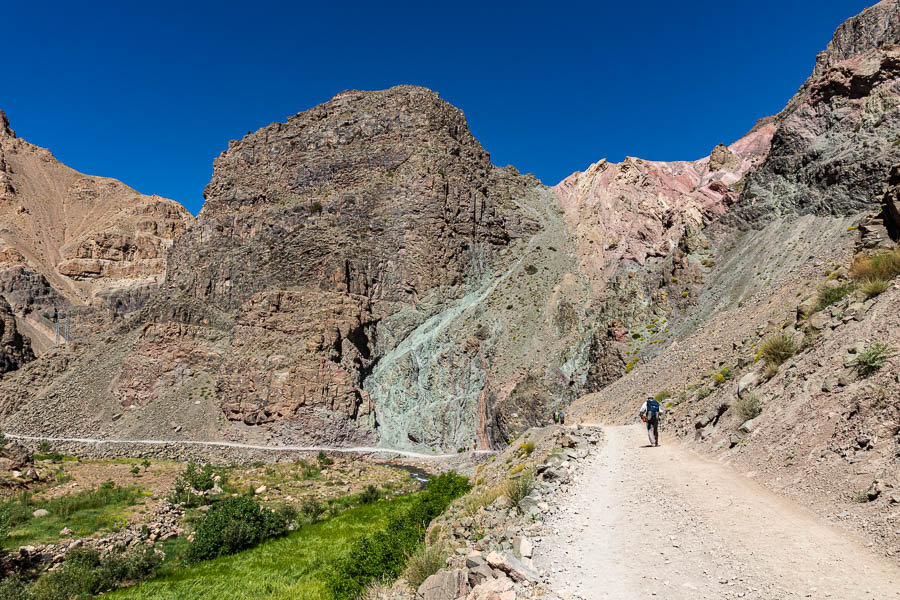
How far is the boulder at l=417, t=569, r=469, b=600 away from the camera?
6375 millimetres

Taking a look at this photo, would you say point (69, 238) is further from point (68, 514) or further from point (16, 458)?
point (68, 514)

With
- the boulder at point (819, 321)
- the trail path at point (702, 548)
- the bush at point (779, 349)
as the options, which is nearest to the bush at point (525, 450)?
the trail path at point (702, 548)

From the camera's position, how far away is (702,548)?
20.4ft

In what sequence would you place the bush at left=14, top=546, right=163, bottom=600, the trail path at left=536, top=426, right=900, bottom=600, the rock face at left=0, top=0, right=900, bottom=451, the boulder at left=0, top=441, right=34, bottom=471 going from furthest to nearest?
the rock face at left=0, top=0, right=900, bottom=451, the boulder at left=0, top=441, right=34, bottom=471, the bush at left=14, top=546, right=163, bottom=600, the trail path at left=536, top=426, right=900, bottom=600

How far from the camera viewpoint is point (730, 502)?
7598 mm

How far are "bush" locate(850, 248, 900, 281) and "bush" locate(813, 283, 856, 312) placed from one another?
0.40 metres

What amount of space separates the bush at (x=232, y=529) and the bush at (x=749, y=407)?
1877cm

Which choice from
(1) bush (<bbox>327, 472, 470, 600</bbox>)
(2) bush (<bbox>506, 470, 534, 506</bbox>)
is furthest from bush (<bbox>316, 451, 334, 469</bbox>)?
(2) bush (<bbox>506, 470, 534, 506</bbox>)

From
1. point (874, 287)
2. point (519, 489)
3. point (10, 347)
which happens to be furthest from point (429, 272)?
point (10, 347)

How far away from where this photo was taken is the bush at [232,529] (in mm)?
19356

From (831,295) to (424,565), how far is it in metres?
12.6

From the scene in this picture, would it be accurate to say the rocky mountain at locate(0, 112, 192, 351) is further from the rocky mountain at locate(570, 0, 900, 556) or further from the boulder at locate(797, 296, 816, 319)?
the boulder at locate(797, 296, 816, 319)

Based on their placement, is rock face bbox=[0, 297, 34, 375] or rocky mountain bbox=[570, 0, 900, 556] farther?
rock face bbox=[0, 297, 34, 375]

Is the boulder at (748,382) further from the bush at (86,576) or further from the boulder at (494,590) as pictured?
the bush at (86,576)
